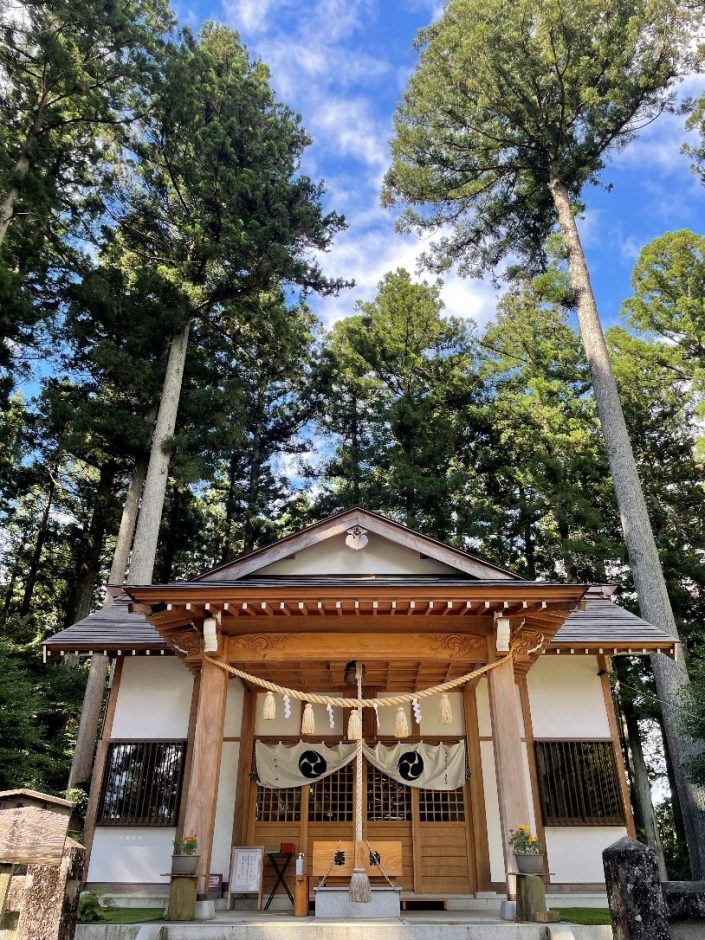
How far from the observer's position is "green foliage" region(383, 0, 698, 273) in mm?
16953

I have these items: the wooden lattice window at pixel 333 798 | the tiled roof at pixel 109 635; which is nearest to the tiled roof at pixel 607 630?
the wooden lattice window at pixel 333 798

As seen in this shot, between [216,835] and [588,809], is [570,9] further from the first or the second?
[216,835]

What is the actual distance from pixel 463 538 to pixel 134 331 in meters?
12.1

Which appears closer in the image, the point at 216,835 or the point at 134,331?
the point at 216,835

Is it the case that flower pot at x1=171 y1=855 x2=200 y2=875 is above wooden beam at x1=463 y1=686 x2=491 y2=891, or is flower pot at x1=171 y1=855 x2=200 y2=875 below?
below

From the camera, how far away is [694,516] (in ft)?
61.1

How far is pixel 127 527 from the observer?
17328 millimetres

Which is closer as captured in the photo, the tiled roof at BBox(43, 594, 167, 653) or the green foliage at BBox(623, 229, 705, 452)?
the tiled roof at BBox(43, 594, 167, 653)

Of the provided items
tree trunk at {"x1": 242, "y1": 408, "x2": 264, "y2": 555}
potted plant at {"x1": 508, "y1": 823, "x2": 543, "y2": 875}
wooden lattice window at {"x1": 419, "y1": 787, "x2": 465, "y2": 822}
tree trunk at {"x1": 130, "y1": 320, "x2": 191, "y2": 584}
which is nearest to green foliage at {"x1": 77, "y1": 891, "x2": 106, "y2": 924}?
potted plant at {"x1": 508, "y1": 823, "x2": 543, "y2": 875}

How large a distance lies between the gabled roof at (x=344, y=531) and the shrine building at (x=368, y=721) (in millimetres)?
25

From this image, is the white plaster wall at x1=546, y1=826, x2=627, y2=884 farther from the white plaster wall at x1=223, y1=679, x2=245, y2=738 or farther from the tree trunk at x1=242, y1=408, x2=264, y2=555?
the tree trunk at x1=242, y1=408, x2=264, y2=555

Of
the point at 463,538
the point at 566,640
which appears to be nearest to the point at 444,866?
the point at 566,640

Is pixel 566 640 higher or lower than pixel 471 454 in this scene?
lower

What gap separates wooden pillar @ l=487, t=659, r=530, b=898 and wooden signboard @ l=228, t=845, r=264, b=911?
11.4 ft
